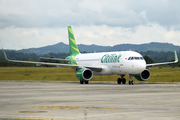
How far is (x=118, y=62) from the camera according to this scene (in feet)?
139

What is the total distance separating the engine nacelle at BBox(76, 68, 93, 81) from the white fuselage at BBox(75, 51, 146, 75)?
2359mm

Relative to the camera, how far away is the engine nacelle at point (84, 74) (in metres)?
43.0

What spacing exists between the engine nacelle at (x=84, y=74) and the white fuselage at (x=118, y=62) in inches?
92.9

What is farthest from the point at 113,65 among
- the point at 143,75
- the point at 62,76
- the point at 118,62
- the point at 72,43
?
the point at 62,76

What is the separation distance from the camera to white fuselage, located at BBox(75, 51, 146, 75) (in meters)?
39.5

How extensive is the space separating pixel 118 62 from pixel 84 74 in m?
5.31

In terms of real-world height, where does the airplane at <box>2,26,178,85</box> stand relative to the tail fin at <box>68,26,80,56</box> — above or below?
below

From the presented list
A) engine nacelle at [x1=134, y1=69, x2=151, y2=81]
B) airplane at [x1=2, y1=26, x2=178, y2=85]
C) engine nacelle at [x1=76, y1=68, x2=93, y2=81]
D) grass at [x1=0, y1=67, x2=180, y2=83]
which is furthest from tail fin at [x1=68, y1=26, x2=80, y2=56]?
engine nacelle at [x1=134, y1=69, x2=151, y2=81]

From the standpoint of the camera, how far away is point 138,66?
39.1m

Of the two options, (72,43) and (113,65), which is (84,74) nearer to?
(113,65)

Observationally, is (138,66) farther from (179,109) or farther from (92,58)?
(179,109)

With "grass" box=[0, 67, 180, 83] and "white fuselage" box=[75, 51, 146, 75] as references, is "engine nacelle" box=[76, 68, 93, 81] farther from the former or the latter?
"grass" box=[0, 67, 180, 83]

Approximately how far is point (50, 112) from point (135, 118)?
3696mm

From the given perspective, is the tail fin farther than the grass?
Yes
